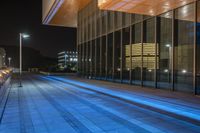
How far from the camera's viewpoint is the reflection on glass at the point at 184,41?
15.9m

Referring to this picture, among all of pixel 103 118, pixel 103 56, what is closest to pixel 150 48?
pixel 103 56

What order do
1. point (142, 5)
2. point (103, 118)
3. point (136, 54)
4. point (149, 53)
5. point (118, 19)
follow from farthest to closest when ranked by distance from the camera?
1. point (118, 19)
2. point (136, 54)
3. point (149, 53)
4. point (142, 5)
5. point (103, 118)

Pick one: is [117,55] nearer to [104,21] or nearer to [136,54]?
[136,54]

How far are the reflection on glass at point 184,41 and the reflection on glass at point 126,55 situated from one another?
545 centimetres

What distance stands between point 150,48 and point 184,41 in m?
2.96

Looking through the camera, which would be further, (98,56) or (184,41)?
(98,56)

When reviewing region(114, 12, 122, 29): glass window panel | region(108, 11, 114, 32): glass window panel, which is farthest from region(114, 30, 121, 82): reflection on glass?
region(108, 11, 114, 32): glass window panel

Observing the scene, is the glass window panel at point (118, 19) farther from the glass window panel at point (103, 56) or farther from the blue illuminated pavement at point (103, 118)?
the blue illuminated pavement at point (103, 118)

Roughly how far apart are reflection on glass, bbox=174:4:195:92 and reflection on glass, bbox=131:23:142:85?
3.81 metres

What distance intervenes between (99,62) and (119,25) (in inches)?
281

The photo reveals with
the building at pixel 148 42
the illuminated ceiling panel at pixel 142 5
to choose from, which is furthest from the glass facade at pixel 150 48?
the illuminated ceiling panel at pixel 142 5

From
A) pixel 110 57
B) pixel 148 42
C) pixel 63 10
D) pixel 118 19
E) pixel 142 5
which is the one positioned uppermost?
pixel 63 10

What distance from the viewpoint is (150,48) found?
19.5m

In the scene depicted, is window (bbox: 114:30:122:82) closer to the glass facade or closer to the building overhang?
the glass facade
